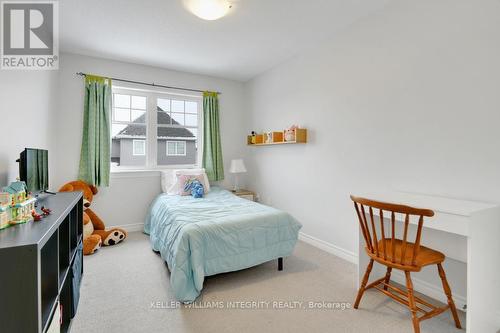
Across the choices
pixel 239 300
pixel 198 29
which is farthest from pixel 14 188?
pixel 198 29

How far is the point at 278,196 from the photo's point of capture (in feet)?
12.6

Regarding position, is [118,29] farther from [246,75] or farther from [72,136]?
[246,75]

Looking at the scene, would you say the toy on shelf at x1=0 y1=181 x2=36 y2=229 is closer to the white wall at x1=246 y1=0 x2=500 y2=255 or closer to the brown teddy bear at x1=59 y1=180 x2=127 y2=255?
the brown teddy bear at x1=59 y1=180 x2=127 y2=255

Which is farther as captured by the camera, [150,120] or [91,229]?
[150,120]

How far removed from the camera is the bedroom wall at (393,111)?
1.77m

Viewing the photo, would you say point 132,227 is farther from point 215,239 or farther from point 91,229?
point 215,239

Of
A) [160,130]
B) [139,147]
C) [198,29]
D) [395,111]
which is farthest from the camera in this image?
[160,130]

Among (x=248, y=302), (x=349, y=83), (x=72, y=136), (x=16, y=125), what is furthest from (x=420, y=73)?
(x=72, y=136)

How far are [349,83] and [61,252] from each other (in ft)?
9.59

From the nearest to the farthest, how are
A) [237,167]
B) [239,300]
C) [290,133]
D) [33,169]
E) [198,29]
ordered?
[33,169] → [239,300] → [198,29] → [290,133] → [237,167]

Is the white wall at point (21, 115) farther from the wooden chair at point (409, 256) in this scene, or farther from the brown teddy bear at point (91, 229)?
the wooden chair at point (409, 256)

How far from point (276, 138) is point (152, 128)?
1.96m

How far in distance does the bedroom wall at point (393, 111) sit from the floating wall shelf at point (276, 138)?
0.34 ft

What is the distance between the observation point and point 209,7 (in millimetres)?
2123
